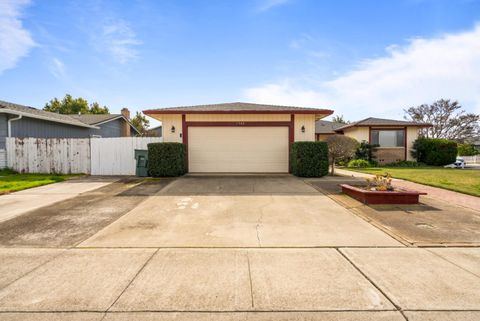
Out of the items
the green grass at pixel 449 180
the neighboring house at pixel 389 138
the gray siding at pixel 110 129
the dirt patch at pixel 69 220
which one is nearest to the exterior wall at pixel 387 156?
the neighboring house at pixel 389 138

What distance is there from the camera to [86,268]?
10.1ft

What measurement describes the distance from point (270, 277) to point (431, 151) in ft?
72.1

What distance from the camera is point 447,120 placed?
112 ft

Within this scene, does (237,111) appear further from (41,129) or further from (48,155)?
(41,129)

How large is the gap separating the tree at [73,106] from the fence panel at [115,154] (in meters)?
32.3

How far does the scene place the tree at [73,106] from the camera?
40562 millimetres

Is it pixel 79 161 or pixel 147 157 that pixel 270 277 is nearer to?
pixel 147 157

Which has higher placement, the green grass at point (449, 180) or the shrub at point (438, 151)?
the shrub at point (438, 151)

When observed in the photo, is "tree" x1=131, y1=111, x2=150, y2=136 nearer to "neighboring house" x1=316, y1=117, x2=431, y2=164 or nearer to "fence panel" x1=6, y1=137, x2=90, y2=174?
"fence panel" x1=6, y1=137, x2=90, y2=174

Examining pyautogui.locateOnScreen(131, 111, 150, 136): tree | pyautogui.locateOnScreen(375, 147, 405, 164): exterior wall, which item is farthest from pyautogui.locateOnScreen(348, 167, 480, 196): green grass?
pyautogui.locateOnScreen(131, 111, 150, 136): tree

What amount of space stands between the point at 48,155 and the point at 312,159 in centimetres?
1297

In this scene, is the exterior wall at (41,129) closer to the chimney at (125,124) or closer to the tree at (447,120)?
the chimney at (125,124)

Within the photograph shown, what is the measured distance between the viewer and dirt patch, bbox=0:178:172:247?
13.3ft

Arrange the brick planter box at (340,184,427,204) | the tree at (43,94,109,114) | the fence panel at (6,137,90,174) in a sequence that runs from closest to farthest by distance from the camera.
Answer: the brick planter box at (340,184,427,204) → the fence panel at (6,137,90,174) → the tree at (43,94,109,114)
